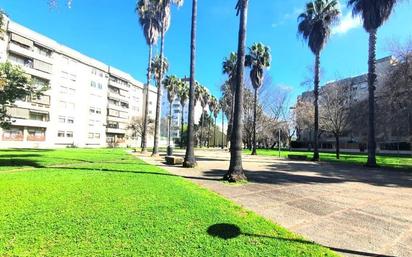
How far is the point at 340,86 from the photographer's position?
38656 millimetres

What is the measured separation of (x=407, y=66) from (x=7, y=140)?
159ft

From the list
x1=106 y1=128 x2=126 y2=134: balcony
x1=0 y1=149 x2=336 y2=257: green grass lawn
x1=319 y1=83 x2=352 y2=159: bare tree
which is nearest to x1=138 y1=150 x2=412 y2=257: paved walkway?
x1=0 y1=149 x2=336 y2=257: green grass lawn

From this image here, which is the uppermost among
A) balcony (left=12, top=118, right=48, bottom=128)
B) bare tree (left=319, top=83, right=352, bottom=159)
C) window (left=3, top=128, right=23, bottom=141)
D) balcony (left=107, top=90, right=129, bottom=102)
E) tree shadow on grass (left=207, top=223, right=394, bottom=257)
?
balcony (left=107, top=90, right=129, bottom=102)

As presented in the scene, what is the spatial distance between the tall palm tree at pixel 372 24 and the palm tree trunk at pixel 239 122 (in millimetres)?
13595

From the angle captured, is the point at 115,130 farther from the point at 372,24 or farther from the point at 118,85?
the point at 372,24

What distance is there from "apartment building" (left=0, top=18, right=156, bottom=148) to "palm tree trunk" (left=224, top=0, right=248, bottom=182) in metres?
32.1

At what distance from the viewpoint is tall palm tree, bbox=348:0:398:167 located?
2062 cm

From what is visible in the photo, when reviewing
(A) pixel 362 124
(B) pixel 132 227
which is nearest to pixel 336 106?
(A) pixel 362 124

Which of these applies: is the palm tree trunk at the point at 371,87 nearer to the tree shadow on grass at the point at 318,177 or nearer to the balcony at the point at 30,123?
the tree shadow on grass at the point at 318,177

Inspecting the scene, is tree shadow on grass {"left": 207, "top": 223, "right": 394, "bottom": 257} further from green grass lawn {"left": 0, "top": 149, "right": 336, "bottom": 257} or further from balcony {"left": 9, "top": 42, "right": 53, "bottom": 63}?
balcony {"left": 9, "top": 42, "right": 53, "bottom": 63}

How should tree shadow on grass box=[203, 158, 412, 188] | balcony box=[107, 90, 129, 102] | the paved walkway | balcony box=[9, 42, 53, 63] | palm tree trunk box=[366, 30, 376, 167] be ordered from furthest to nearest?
balcony box=[107, 90, 129, 102] → balcony box=[9, 42, 53, 63] → palm tree trunk box=[366, 30, 376, 167] → tree shadow on grass box=[203, 158, 412, 188] → the paved walkway

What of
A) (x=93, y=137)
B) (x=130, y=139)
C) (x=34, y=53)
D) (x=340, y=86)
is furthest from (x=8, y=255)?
(x=130, y=139)

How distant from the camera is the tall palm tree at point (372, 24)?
67.7ft

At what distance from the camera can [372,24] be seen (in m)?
21.1
